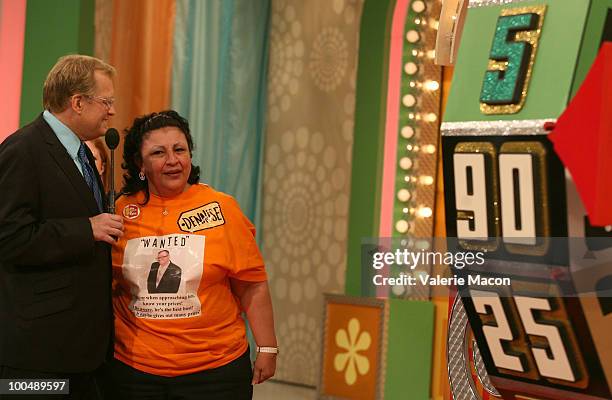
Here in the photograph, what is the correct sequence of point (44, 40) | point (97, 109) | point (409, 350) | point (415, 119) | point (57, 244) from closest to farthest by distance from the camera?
point (57, 244) < point (97, 109) < point (44, 40) < point (409, 350) < point (415, 119)

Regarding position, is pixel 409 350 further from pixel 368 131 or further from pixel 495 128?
pixel 495 128

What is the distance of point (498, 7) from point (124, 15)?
3241mm

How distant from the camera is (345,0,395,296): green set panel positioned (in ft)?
16.1

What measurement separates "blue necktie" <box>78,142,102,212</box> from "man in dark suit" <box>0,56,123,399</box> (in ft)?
0.04

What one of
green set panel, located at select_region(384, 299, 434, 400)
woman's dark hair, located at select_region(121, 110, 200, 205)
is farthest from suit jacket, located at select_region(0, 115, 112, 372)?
green set panel, located at select_region(384, 299, 434, 400)

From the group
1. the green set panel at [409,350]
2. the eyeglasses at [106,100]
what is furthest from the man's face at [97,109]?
the green set panel at [409,350]

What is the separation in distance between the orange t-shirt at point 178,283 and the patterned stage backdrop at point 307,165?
114 inches

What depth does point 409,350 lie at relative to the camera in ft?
14.8

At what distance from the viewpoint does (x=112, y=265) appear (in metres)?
2.37

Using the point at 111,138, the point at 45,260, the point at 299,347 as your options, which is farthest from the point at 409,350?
the point at 45,260

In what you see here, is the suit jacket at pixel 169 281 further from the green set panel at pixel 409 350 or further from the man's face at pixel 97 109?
the green set panel at pixel 409 350

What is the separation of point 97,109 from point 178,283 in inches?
20.6

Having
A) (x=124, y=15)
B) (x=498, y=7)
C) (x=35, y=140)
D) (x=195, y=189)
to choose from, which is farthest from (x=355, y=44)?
(x=498, y=7)

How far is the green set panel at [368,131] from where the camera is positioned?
489 centimetres
